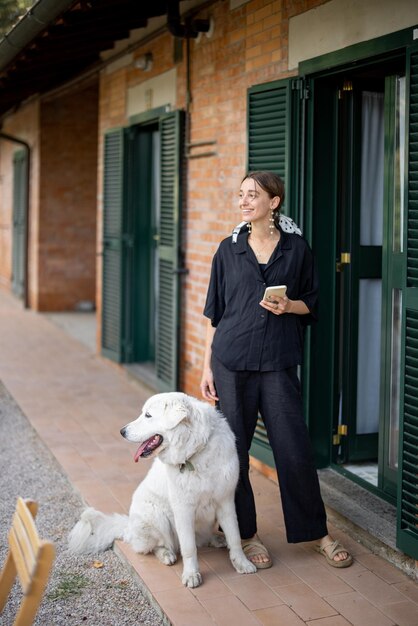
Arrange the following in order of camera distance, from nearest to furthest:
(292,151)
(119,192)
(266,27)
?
(292,151) → (266,27) → (119,192)

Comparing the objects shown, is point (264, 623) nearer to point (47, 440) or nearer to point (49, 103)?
point (47, 440)

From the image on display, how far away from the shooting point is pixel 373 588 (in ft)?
13.4

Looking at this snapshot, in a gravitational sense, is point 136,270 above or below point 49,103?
below

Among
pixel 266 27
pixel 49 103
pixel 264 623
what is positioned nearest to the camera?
pixel 264 623

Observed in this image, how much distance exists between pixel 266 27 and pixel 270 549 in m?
3.15

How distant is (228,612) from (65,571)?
941mm

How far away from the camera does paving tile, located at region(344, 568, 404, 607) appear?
397cm

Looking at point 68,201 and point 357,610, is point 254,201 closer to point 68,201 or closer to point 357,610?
point 357,610

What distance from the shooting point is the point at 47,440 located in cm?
657

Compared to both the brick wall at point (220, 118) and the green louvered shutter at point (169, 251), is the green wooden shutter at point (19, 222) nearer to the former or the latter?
the green louvered shutter at point (169, 251)

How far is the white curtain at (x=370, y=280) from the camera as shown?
5348 mm

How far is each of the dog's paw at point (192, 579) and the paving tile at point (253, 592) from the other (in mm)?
135

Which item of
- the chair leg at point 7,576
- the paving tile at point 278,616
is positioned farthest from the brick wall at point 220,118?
the chair leg at point 7,576

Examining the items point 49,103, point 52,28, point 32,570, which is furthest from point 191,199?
point 49,103
